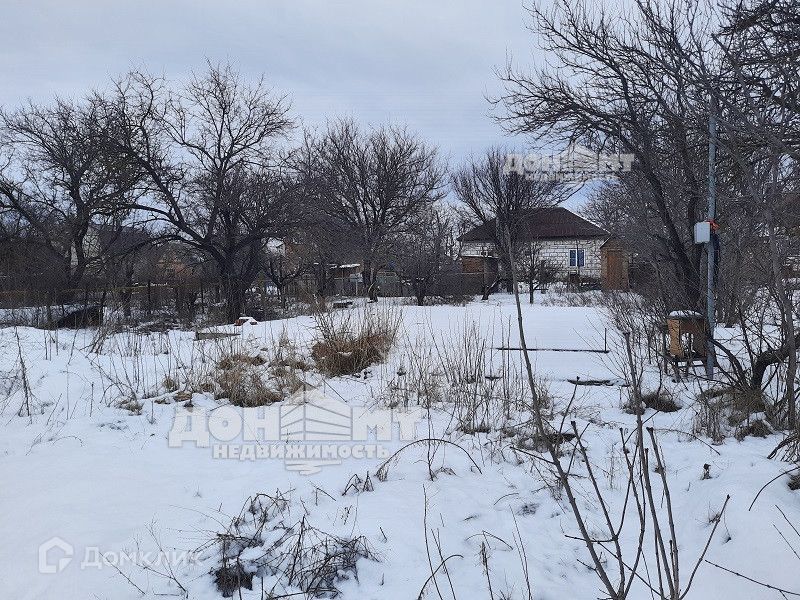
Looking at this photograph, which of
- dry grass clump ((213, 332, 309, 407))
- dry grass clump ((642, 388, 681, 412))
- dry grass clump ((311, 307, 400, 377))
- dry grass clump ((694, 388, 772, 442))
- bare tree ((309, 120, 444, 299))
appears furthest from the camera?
bare tree ((309, 120, 444, 299))

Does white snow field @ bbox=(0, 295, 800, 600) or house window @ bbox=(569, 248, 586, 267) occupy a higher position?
house window @ bbox=(569, 248, 586, 267)

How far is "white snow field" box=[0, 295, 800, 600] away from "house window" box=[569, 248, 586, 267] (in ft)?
86.8

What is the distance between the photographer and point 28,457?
3.31m

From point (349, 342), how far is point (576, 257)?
26.4 m

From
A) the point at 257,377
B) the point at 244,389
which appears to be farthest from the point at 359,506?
the point at 257,377

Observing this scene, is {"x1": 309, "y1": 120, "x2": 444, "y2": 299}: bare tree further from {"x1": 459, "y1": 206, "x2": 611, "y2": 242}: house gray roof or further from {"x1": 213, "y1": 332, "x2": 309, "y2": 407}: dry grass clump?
{"x1": 213, "y1": 332, "x2": 309, "y2": 407}: dry grass clump

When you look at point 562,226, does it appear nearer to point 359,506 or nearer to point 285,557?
point 359,506

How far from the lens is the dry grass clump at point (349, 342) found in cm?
560

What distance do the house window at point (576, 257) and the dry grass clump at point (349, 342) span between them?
999 inches

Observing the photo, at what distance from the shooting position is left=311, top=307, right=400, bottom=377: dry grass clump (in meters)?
5.60

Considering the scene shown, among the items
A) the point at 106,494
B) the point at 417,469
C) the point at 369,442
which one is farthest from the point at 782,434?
the point at 106,494

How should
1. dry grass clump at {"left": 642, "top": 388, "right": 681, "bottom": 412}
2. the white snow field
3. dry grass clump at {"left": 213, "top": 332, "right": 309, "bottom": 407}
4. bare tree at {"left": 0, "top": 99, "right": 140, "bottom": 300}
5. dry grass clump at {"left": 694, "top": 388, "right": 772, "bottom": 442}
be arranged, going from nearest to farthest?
the white snow field < dry grass clump at {"left": 694, "top": 388, "right": 772, "bottom": 442} < dry grass clump at {"left": 642, "top": 388, "right": 681, "bottom": 412} < dry grass clump at {"left": 213, "top": 332, "right": 309, "bottom": 407} < bare tree at {"left": 0, "top": 99, "right": 140, "bottom": 300}

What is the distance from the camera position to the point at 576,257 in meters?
29.9

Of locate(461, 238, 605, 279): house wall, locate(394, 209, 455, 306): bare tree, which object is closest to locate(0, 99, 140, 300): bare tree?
locate(394, 209, 455, 306): bare tree
